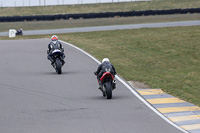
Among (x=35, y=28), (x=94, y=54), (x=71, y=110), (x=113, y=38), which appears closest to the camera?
(x=71, y=110)

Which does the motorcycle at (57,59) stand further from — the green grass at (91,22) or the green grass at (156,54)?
the green grass at (91,22)

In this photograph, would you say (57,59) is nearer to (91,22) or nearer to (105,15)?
(91,22)

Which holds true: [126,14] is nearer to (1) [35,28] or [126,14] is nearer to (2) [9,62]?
(1) [35,28]

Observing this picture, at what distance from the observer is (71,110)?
14.2 m

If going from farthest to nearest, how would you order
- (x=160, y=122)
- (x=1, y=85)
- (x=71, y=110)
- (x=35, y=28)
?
(x=35, y=28), (x=1, y=85), (x=71, y=110), (x=160, y=122)

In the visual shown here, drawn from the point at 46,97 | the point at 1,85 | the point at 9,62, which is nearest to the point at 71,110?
the point at 46,97

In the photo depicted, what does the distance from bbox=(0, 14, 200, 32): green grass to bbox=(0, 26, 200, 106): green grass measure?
10.8 m

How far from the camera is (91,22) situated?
5597 centimetres

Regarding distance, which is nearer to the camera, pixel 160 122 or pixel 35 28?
pixel 160 122

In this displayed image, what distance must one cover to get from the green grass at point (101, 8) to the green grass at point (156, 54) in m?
18.7

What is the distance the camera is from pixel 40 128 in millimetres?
11898

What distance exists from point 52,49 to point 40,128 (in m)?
10.5

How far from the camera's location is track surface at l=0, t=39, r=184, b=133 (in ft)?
39.7

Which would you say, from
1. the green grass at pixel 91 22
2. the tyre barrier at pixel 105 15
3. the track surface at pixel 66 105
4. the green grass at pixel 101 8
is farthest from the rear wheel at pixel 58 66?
the green grass at pixel 101 8
